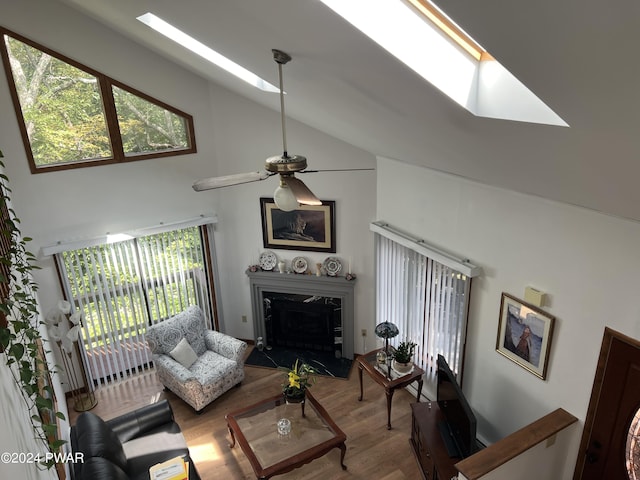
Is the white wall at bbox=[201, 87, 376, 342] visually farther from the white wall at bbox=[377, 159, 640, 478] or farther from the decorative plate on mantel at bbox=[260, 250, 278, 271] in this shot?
the white wall at bbox=[377, 159, 640, 478]

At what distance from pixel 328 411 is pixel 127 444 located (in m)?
2.27

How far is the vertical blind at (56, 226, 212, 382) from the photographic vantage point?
233 inches

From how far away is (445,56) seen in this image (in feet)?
7.34

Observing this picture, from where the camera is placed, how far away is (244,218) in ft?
22.0

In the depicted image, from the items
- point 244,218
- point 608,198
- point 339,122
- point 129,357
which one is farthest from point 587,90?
point 129,357

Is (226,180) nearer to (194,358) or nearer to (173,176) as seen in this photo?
(173,176)

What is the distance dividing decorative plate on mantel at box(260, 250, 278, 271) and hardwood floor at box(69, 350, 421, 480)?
1431mm

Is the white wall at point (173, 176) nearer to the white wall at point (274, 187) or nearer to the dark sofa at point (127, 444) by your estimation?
the white wall at point (274, 187)

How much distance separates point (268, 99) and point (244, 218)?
6.53ft

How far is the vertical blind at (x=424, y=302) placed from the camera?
4.97m

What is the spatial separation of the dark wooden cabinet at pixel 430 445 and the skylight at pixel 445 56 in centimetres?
329

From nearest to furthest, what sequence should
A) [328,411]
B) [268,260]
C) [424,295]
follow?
[424,295] → [328,411] → [268,260]

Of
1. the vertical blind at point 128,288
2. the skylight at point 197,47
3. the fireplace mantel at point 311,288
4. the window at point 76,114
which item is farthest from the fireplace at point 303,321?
the skylight at point 197,47

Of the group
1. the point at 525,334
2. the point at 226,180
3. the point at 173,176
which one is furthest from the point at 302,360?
the point at 226,180
